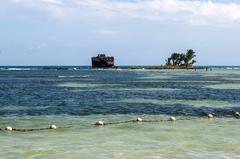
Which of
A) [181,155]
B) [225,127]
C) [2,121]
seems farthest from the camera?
[2,121]

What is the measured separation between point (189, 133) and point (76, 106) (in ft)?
55.2

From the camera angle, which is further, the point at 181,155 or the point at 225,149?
the point at 225,149

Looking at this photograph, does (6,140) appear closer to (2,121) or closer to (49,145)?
(49,145)

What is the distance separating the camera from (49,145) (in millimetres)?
20766

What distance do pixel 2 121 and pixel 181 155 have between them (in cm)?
1477

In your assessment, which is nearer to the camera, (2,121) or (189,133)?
(189,133)

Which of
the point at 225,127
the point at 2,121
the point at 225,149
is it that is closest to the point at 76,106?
the point at 2,121

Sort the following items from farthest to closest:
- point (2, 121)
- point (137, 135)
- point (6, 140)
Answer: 1. point (2, 121)
2. point (137, 135)
3. point (6, 140)

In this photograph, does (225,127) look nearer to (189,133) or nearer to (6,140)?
(189,133)

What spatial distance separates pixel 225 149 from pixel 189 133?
15.6 ft

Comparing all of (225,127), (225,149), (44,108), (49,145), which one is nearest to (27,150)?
(49,145)

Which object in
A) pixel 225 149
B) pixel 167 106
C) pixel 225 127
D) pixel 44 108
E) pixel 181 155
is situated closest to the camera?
pixel 181 155

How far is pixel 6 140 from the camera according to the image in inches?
876

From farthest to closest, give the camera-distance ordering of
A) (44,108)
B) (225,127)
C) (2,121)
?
(44,108) < (2,121) < (225,127)
